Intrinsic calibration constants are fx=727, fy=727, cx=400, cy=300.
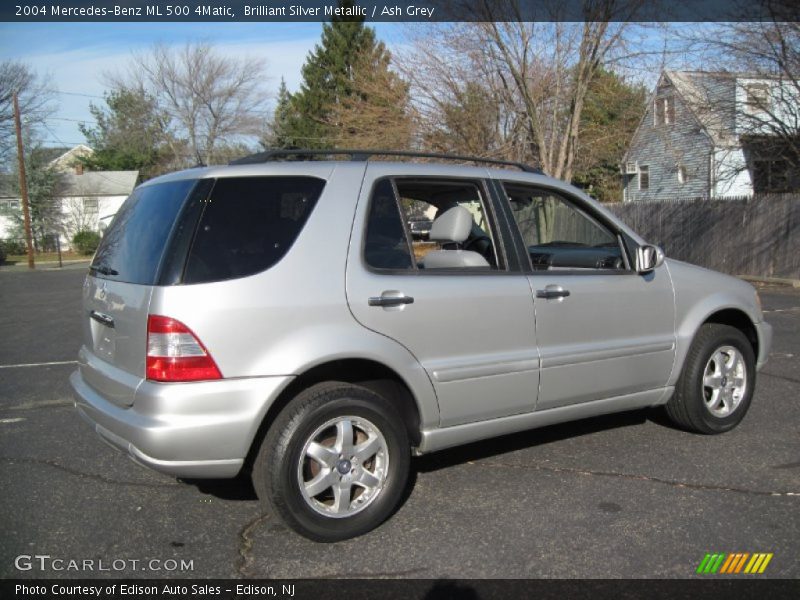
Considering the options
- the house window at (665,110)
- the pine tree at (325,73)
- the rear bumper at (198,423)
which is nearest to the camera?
the rear bumper at (198,423)

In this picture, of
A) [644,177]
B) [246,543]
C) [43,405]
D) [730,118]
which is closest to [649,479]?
[246,543]

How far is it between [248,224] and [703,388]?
327cm

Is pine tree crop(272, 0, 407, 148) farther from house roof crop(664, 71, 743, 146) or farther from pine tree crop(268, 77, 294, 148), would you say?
house roof crop(664, 71, 743, 146)

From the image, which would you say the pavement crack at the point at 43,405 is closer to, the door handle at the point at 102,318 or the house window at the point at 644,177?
the door handle at the point at 102,318

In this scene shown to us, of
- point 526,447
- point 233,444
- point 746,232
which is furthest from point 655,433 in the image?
point 746,232

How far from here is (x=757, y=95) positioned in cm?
1809

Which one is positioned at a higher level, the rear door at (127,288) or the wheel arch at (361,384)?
the rear door at (127,288)

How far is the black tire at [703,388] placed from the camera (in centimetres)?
479

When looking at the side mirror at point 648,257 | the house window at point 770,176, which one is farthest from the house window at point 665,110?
the side mirror at point 648,257

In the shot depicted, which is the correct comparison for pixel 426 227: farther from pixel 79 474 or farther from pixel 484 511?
pixel 79 474

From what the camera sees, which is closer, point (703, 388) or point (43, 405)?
point (703, 388)

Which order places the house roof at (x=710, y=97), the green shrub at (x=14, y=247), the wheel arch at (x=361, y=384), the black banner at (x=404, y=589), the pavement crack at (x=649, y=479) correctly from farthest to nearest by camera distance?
the green shrub at (x=14, y=247), the house roof at (x=710, y=97), the pavement crack at (x=649, y=479), the wheel arch at (x=361, y=384), the black banner at (x=404, y=589)

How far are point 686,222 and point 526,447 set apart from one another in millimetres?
16419

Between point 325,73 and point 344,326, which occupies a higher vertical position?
point 325,73
